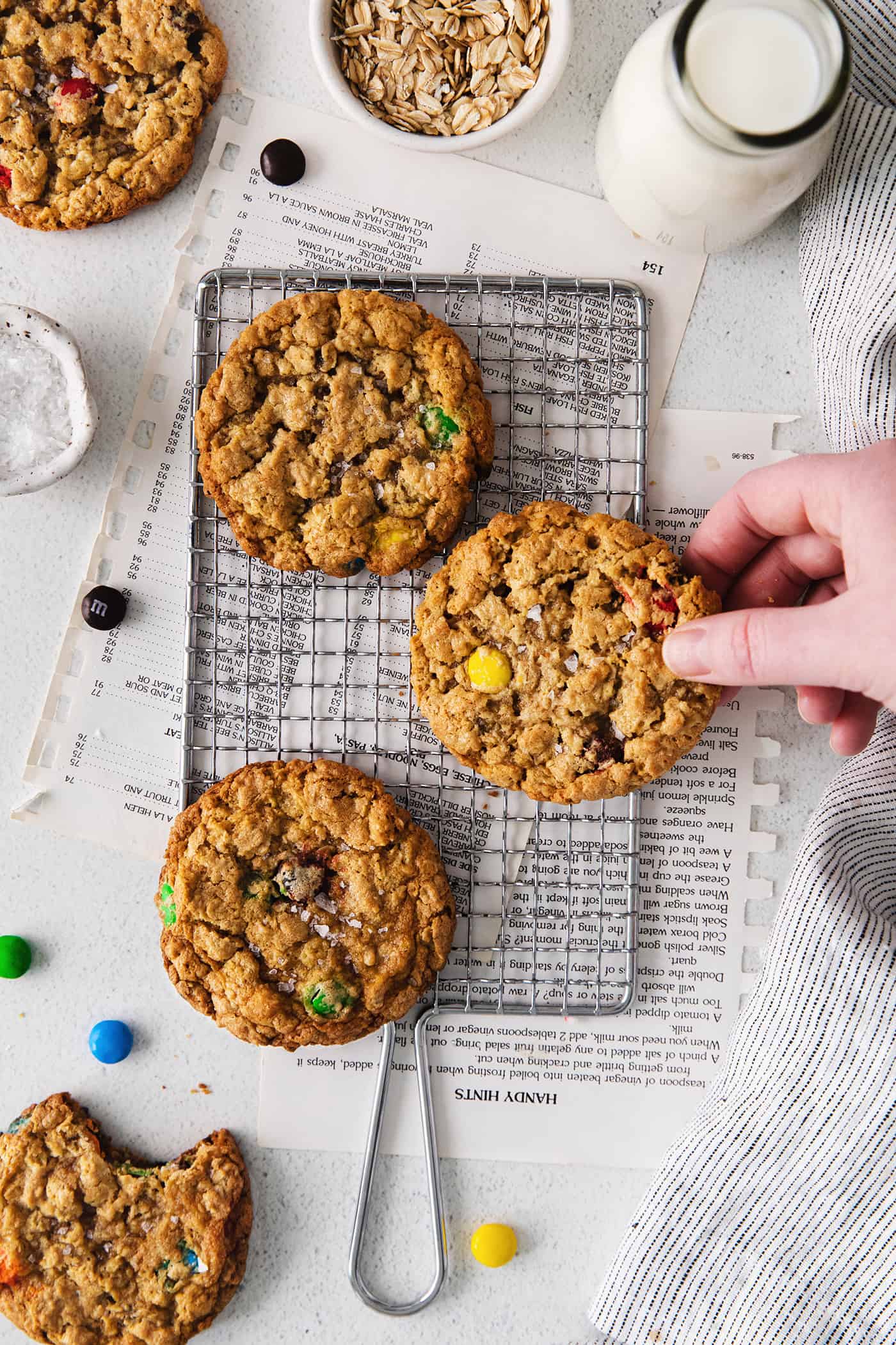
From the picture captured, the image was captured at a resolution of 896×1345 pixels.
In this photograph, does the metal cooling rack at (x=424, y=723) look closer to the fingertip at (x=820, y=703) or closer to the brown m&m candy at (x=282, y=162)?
the brown m&m candy at (x=282, y=162)

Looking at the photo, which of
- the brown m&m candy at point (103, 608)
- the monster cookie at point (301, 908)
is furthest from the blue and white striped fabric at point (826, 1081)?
the brown m&m candy at point (103, 608)

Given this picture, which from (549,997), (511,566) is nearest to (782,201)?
(511,566)

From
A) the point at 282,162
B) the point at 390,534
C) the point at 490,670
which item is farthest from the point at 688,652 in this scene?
the point at 282,162

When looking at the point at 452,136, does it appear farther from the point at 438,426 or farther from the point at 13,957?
the point at 13,957

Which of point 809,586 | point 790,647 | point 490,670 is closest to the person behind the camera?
point 790,647

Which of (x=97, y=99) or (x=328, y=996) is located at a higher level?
(x=97, y=99)

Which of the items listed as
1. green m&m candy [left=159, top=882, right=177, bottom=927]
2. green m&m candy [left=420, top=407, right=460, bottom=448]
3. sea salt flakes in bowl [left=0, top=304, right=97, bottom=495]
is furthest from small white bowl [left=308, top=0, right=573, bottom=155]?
green m&m candy [left=159, top=882, right=177, bottom=927]

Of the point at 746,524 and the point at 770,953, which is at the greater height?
the point at 746,524

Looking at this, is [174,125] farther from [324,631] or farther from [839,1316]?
[839,1316]
